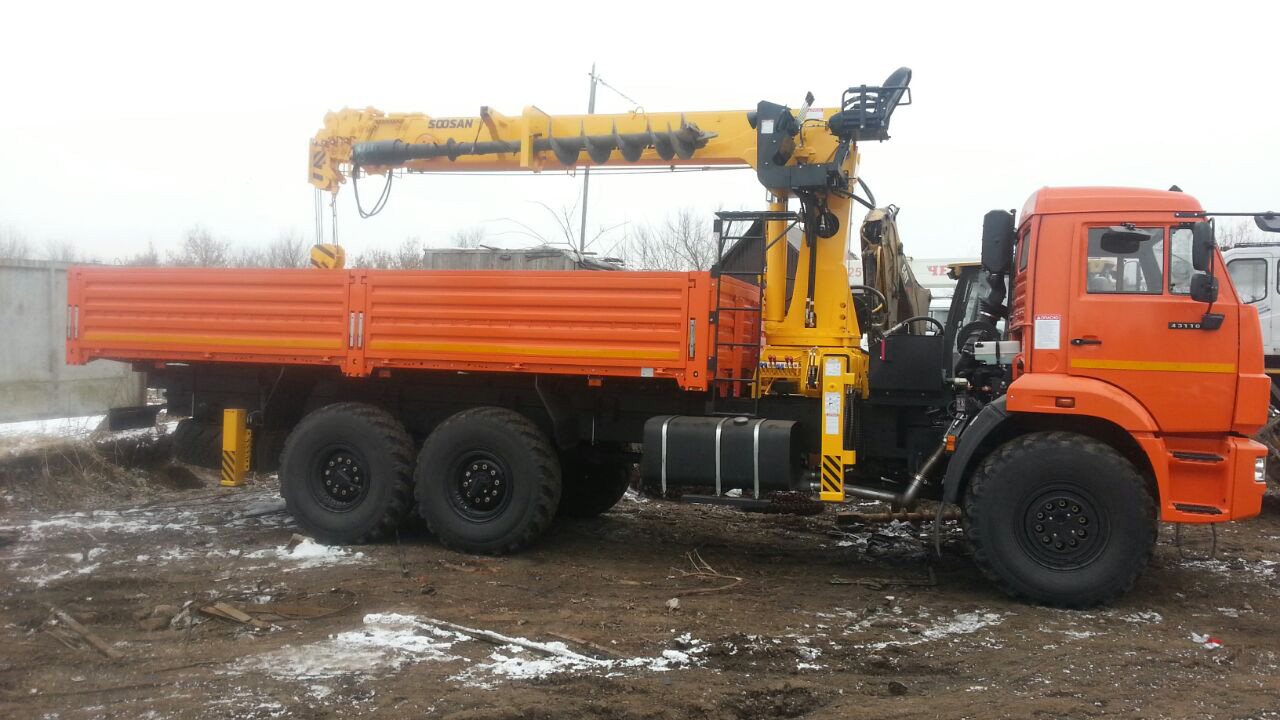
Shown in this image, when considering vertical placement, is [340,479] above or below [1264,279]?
below

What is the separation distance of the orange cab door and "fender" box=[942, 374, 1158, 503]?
117mm

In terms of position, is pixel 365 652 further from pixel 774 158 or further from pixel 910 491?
pixel 774 158

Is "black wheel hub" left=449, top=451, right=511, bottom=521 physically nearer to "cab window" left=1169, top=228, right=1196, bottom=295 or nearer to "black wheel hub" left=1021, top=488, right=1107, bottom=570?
"black wheel hub" left=1021, top=488, right=1107, bottom=570

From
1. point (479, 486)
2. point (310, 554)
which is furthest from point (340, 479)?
point (479, 486)

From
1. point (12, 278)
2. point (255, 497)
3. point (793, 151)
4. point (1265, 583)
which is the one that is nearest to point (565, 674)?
point (793, 151)

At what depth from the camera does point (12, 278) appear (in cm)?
1183

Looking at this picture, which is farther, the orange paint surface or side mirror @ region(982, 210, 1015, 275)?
side mirror @ region(982, 210, 1015, 275)

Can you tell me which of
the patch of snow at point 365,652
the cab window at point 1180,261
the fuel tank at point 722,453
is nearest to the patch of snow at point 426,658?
the patch of snow at point 365,652

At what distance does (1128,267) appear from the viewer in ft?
20.7

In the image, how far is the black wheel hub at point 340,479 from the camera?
8008 millimetres

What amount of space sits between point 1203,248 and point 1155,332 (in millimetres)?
587

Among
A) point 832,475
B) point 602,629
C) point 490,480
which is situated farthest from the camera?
point 490,480

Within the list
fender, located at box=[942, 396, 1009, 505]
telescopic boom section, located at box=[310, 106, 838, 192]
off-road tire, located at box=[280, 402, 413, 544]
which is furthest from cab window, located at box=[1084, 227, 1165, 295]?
off-road tire, located at box=[280, 402, 413, 544]

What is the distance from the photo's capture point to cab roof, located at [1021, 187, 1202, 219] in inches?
246
